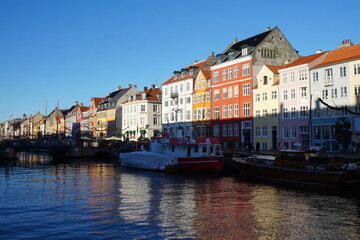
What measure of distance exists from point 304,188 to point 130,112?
70119 millimetres

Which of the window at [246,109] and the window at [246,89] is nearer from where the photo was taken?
the window at [246,109]

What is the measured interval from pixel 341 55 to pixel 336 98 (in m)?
6.19

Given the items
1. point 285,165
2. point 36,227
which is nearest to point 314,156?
point 285,165

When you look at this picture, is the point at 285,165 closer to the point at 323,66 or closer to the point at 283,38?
the point at 323,66

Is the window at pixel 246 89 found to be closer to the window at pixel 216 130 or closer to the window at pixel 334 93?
the window at pixel 216 130

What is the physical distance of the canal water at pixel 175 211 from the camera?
1823 centimetres

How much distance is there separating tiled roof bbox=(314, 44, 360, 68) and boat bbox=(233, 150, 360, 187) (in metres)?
18.3

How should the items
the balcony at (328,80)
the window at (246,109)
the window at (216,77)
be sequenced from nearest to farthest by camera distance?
the balcony at (328,80) < the window at (246,109) < the window at (216,77)

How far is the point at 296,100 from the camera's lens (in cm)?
5569

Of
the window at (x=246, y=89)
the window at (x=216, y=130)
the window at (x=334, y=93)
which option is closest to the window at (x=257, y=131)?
the window at (x=246, y=89)

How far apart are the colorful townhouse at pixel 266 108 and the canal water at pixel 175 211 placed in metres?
24.4

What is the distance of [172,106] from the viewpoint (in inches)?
3258

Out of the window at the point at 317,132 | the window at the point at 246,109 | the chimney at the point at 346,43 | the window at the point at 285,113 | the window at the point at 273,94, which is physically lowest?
the window at the point at 317,132

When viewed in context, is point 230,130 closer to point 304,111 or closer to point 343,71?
point 304,111
